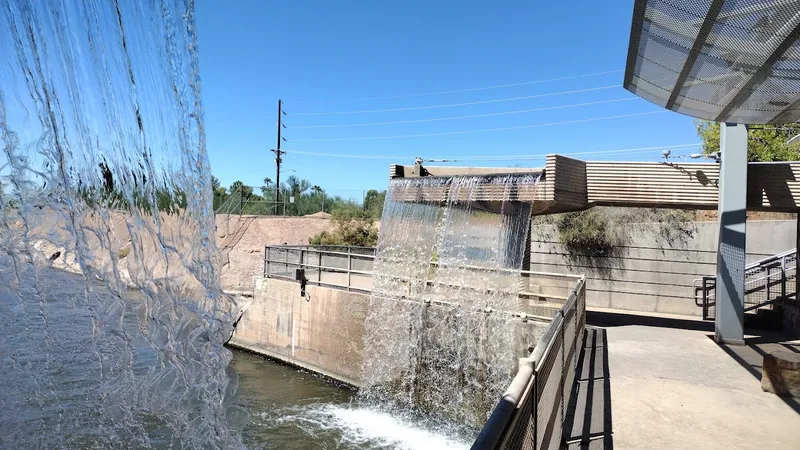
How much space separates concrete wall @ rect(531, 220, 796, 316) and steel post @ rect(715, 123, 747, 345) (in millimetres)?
6423

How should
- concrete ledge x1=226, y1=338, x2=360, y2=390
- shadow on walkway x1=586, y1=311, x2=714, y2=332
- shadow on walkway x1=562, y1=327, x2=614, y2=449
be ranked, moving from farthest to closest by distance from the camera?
concrete ledge x1=226, y1=338, x2=360, y2=390
shadow on walkway x1=586, y1=311, x2=714, y2=332
shadow on walkway x1=562, y1=327, x2=614, y2=449

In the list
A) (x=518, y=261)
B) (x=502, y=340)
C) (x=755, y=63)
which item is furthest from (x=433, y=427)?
(x=755, y=63)

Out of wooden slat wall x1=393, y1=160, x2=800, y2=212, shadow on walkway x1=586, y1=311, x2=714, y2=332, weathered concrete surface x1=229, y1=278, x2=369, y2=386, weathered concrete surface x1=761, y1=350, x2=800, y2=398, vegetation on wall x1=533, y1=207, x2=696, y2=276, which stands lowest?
weathered concrete surface x1=229, y1=278, x2=369, y2=386

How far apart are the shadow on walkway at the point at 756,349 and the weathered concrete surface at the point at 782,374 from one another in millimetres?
918

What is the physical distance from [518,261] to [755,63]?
9.36m

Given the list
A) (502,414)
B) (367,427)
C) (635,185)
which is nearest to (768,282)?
(635,185)

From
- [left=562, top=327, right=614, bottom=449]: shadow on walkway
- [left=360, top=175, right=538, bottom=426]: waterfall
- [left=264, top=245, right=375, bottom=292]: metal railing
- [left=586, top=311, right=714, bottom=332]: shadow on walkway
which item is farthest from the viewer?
[left=264, top=245, right=375, bottom=292]: metal railing

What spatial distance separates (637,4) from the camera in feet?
14.7

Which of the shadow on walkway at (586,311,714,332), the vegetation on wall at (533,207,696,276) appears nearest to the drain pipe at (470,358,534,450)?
the shadow on walkway at (586,311,714,332)

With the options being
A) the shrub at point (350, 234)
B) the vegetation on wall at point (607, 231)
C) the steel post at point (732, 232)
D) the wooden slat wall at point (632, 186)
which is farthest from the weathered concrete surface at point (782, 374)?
the shrub at point (350, 234)

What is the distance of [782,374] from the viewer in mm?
6910

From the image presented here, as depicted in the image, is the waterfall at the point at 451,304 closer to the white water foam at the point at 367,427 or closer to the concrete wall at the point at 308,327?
the concrete wall at the point at 308,327

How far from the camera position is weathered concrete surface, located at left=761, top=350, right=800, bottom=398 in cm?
681

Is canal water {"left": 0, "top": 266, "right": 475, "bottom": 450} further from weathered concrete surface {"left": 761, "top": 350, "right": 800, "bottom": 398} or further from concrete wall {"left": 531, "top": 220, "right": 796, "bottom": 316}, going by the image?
concrete wall {"left": 531, "top": 220, "right": 796, "bottom": 316}
